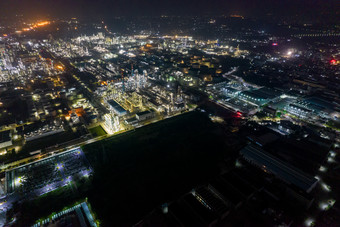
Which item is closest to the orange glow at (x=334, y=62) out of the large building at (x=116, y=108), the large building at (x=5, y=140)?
the large building at (x=116, y=108)

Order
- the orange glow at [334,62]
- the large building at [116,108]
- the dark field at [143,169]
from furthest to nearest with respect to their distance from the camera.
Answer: the orange glow at [334,62], the large building at [116,108], the dark field at [143,169]

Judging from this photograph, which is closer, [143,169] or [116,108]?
[143,169]

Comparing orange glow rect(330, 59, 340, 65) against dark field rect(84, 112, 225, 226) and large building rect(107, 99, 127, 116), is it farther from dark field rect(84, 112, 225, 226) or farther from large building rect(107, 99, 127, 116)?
large building rect(107, 99, 127, 116)

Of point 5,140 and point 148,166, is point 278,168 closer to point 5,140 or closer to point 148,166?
point 148,166

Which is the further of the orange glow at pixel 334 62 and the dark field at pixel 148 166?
the orange glow at pixel 334 62

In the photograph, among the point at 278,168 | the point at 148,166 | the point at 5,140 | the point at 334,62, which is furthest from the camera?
the point at 334,62

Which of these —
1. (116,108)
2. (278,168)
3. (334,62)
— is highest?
(334,62)

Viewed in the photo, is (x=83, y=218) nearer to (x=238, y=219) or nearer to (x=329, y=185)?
(x=238, y=219)

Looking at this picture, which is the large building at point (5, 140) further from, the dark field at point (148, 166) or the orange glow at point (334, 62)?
the orange glow at point (334, 62)

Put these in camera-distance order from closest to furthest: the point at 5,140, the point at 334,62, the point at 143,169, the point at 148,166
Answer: the point at 143,169 → the point at 148,166 → the point at 5,140 → the point at 334,62

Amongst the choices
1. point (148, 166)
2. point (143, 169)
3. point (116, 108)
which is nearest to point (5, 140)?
point (116, 108)
